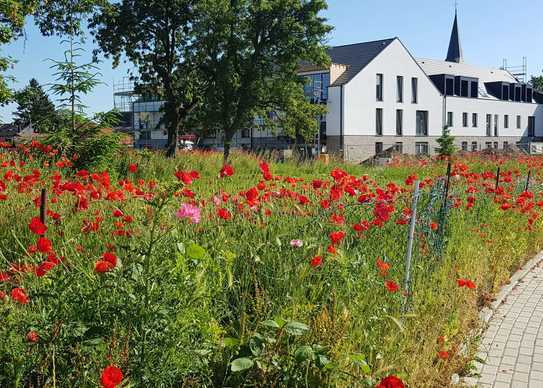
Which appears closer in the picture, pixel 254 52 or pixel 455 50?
pixel 254 52

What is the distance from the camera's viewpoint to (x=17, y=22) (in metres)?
17.1

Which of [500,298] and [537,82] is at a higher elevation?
[537,82]

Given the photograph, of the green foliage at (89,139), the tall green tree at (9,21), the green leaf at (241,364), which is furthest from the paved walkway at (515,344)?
the tall green tree at (9,21)

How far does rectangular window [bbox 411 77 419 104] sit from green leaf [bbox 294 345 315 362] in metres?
46.4

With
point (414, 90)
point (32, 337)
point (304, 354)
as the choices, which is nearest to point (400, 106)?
point (414, 90)

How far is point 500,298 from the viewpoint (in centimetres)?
611

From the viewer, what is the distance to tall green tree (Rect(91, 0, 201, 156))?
2647cm

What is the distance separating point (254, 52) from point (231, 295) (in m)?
24.2

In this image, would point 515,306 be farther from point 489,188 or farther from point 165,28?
point 165,28

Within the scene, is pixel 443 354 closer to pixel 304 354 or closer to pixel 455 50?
pixel 304 354

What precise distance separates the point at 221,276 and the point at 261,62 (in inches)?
964

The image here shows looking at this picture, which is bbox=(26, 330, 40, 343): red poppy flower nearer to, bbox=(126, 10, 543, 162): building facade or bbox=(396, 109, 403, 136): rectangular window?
bbox=(126, 10, 543, 162): building facade

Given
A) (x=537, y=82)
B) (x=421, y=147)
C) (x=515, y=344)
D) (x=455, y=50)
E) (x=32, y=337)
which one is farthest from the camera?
(x=537, y=82)

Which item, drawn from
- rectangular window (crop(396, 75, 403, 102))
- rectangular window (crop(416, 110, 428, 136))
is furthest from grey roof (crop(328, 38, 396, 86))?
rectangular window (crop(416, 110, 428, 136))
